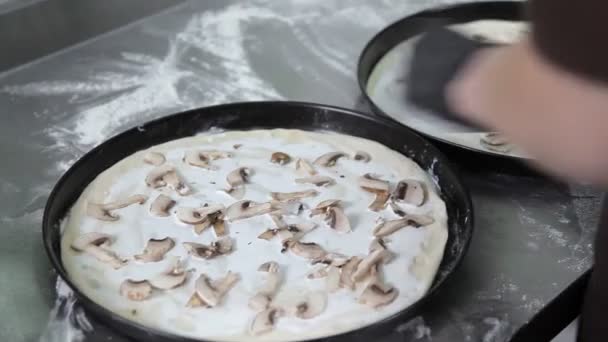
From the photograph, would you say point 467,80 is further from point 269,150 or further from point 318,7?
point 318,7

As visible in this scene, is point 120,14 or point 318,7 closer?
point 120,14

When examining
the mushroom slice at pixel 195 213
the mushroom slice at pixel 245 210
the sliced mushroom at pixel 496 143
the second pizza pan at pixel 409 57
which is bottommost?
the sliced mushroom at pixel 496 143

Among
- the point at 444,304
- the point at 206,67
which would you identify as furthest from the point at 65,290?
the point at 206,67

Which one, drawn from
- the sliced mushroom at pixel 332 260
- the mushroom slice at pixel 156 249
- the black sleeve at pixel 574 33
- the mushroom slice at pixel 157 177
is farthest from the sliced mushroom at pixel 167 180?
the black sleeve at pixel 574 33

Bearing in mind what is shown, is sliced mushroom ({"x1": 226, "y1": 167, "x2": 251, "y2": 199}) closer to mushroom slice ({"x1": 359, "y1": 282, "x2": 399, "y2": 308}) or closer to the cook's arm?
mushroom slice ({"x1": 359, "y1": 282, "x2": 399, "y2": 308})

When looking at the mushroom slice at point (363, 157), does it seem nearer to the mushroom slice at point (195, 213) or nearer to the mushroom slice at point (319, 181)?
the mushroom slice at point (319, 181)

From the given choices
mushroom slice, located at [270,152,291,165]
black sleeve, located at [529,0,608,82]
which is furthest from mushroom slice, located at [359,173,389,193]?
black sleeve, located at [529,0,608,82]
